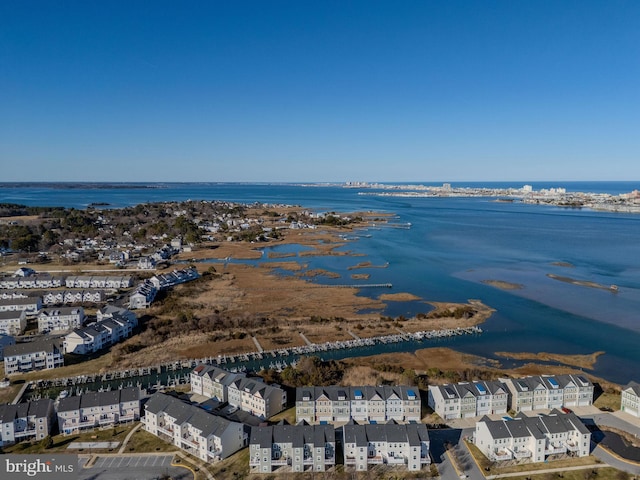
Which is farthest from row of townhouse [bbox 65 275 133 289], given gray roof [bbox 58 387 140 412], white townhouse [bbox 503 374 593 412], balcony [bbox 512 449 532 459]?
balcony [bbox 512 449 532 459]

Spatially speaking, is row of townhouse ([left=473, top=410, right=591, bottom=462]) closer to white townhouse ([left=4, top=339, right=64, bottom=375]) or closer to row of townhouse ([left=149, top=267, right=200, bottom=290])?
white townhouse ([left=4, top=339, right=64, bottom=375])

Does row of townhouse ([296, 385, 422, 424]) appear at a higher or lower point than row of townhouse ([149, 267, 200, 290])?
lower

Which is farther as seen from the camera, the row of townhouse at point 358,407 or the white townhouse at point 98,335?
the white townhouse at point 98,335

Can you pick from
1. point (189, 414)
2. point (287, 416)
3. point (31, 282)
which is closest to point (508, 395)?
point (287, 416)

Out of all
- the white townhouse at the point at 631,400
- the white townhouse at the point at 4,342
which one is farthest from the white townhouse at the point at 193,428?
the white townhouse at the point at 631,400

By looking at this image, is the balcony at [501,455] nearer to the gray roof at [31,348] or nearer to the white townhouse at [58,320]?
the gray roof at [31,348]

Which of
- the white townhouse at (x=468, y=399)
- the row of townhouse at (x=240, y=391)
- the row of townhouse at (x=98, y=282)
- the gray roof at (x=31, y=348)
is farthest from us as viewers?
the row of townhouse at (x=98, y=282)

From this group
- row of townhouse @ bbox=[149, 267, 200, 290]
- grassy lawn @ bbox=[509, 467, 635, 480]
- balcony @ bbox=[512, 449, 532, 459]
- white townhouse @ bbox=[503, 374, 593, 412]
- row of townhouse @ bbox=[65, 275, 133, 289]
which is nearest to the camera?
grassy lawn @ bbox=[509, 467, 635, 480]
